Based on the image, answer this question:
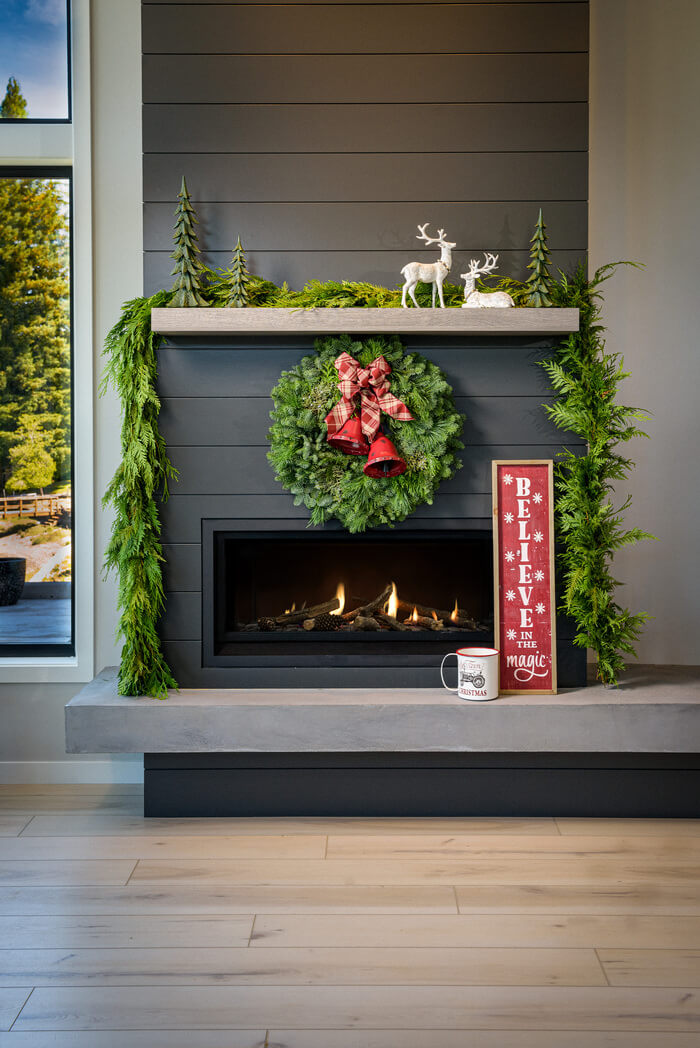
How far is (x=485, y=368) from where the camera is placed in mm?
2764

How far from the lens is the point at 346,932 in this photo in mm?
2072

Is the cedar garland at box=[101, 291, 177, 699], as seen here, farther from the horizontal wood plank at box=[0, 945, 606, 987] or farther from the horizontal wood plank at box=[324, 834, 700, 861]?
the horizontal wood plank at box=[0, 945, 606, 987]

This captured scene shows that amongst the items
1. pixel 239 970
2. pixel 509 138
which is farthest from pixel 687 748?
pixel 509 138

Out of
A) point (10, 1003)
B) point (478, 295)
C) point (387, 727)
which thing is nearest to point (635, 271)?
point (478, 295)

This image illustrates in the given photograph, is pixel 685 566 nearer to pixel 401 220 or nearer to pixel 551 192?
pixel 551 192

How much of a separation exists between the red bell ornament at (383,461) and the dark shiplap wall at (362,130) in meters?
0.57

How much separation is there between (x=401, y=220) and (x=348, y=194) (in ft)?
0.63

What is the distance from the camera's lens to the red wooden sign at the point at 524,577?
2.76 metres

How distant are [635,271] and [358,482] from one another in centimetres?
137

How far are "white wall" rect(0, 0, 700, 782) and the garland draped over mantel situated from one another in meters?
0.42

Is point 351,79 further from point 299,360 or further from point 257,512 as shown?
point 257,512

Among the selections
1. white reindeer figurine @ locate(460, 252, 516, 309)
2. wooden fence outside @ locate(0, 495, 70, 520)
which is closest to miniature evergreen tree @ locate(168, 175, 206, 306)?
white reindeer figurine @ locate(460, 252, 516, 309)

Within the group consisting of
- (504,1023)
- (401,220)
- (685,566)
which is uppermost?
(401,220)

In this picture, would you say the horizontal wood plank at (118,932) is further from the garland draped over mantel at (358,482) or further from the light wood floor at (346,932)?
the garland draped over mantel at (358,482)
